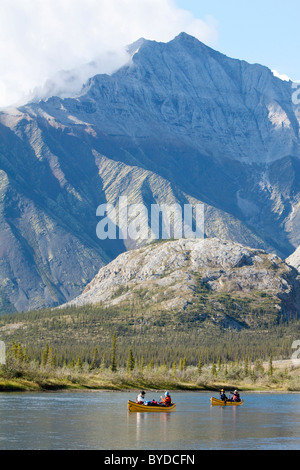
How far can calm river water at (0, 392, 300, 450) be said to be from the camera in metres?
94.5

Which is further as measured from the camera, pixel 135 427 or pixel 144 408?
pixel 144 408

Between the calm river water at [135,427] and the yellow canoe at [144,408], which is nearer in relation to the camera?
the calm river water at [135,427]

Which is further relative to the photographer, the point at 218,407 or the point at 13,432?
the point at 218,407

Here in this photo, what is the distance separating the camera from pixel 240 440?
10275 cm

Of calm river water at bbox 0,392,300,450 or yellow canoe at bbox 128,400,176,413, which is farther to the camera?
yellow canoe at bbox 128,400,176,413

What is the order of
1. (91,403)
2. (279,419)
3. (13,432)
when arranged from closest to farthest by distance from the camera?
(13,432)
(279,419)
(91,403)

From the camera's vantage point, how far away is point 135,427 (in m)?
114

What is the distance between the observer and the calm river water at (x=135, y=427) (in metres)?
94.5

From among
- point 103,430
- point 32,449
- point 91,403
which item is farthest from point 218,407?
point 32,449

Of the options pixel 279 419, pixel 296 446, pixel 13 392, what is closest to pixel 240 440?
pixel 296 446

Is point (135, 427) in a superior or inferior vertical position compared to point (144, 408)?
inferior
